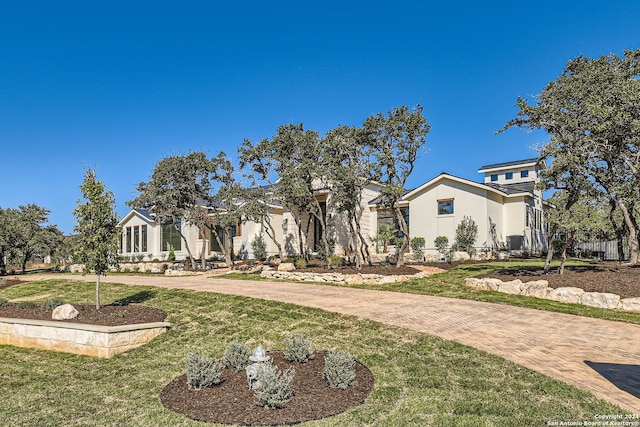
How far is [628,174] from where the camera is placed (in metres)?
17.0

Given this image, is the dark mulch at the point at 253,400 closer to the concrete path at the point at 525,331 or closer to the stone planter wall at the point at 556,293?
the concrete path at the point at 525,331

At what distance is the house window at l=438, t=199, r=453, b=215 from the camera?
83.5ft

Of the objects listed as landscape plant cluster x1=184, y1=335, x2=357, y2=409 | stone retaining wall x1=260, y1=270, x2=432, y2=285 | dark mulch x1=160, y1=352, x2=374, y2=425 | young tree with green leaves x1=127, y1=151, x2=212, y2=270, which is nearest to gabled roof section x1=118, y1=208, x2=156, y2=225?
young tree with green leaves x1=127, y1=151, x2=212, y2=270

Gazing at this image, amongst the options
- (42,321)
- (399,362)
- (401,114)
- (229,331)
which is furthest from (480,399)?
(401,114)

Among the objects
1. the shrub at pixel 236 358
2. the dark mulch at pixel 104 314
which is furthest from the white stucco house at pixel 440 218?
the shrub at pixel 236 358

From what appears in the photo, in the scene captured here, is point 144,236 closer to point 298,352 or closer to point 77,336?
point 77,336

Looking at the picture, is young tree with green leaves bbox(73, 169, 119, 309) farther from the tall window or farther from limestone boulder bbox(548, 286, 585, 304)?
the tall window

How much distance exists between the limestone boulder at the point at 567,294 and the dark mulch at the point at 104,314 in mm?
11362

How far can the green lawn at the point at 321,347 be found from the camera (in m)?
5.12

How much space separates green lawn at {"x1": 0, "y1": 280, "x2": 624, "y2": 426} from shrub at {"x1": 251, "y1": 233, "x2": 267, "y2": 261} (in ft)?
56.6

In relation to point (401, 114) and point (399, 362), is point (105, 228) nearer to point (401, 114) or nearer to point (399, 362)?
point (399, 362)

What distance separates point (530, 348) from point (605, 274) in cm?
877

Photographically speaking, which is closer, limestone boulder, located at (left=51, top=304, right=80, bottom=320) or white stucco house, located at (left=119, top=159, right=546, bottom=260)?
limestone boulder, located at (left=51, top=304, right=80, bottom=320)

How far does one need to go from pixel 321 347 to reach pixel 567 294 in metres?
8.72
